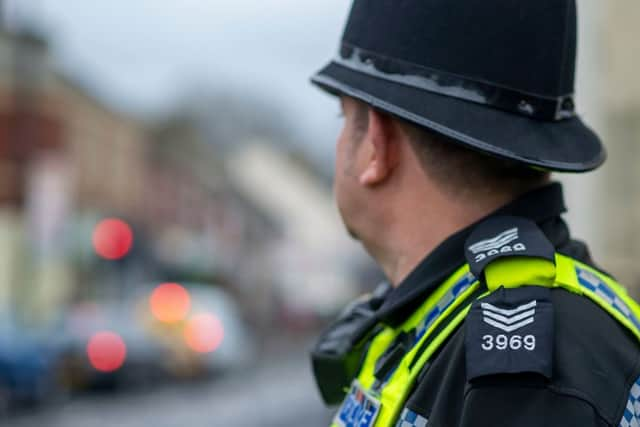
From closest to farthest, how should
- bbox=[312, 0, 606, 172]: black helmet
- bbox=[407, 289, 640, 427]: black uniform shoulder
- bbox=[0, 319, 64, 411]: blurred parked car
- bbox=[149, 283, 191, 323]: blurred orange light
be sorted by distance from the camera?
bbox=[407, 289, 640, 427]: black uniform shoulder, bbox=[312, 0, 606, 172]: black helmet, bbox=[0, 319, 64, 411]: blurred parked car, bbox=[149, 283, 191, 323]: blurred orange light

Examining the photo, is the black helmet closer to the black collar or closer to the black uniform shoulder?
the black collar

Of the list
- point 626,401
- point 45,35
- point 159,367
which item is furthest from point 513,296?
point 45,35

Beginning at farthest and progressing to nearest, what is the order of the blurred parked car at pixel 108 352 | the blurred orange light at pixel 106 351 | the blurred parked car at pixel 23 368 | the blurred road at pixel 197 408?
the blurred orange light at pixel 106 351, the blurred parked car at pixel 108 352, the blurred road at pixel 197 408, the blurred parked car at pixel 23 368

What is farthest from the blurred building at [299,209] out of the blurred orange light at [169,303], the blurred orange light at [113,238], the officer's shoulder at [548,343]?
the officer's shoulder at [548,343]

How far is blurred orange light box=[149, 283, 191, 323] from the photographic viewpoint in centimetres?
2570

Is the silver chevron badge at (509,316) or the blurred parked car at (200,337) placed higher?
the silver chevron badge at (509,316)

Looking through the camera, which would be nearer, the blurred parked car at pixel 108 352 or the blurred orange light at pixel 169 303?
the blurred parked car at pixel 108 352

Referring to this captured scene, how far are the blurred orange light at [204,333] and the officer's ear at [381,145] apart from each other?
23016 mm

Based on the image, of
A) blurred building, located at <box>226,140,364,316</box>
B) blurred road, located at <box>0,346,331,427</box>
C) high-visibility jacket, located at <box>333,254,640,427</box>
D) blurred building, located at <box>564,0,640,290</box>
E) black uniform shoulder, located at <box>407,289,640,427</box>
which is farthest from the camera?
blurred building, located at <box>226,140,364,316</box>

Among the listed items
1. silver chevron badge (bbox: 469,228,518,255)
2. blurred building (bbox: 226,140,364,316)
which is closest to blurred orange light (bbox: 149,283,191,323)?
silver chevron badge (bbox: 469,228,518,255)

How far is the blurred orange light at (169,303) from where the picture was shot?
1012 inches

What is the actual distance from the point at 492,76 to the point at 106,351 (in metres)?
18.8

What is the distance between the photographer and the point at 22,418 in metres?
15.6

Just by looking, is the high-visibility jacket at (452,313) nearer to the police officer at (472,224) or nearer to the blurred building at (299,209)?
the police officer at (472,224)
